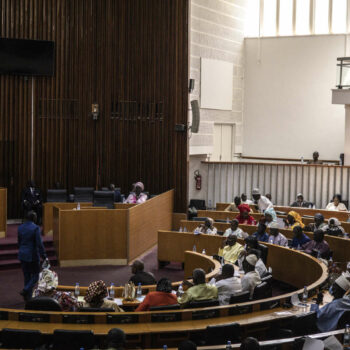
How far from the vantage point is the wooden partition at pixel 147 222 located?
12.8m

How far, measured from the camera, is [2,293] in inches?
416

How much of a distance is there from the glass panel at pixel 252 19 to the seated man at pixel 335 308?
13975 millimetres

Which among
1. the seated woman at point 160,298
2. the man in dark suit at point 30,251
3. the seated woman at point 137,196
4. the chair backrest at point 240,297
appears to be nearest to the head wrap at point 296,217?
the seated woman at point 137,196

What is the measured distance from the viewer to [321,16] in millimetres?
18875

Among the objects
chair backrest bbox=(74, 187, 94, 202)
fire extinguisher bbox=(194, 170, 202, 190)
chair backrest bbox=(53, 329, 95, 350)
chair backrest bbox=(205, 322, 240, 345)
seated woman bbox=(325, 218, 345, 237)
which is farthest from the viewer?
fire extinguisher bbox=(194, 170, 202, 190)

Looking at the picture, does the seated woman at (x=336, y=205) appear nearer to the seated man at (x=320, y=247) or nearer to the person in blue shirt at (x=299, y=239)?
the person in blue shirt at (x=299, y=239)

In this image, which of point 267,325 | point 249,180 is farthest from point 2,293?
point 249,180

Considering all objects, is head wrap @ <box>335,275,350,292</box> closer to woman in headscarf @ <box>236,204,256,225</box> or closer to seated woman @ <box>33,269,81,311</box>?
seated woman @ <box>33,269,81,311</box>

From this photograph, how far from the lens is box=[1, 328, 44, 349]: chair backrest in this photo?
5.94 meters

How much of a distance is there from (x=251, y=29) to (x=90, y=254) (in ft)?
33.5

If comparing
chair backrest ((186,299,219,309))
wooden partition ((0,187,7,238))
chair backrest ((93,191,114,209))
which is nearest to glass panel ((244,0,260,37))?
chair backrest ((93,191,114,209))

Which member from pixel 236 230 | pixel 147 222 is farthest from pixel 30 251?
pixel 147 222

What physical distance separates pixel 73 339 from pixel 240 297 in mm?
2206

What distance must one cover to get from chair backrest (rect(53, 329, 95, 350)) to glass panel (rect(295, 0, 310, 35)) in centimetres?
1509
